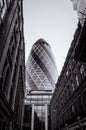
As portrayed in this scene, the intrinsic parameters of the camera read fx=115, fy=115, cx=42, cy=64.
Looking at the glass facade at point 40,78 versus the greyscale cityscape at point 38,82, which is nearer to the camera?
the greyscale cityscape at point 38,82

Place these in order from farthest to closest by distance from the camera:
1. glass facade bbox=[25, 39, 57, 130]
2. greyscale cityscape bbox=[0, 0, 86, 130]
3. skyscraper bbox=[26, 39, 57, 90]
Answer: skyscraper bbox=[26, 39, 57, 90], glass facade bbox=[25, 39, 57, 130], greyscale cityscape bbox=[0, 0, 86, 130]

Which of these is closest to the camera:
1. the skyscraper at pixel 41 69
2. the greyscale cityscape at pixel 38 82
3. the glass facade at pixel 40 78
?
the greyscale cityscape at pixel 38 82

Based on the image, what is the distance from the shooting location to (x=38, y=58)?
120 metres

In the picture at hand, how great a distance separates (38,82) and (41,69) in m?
14.7

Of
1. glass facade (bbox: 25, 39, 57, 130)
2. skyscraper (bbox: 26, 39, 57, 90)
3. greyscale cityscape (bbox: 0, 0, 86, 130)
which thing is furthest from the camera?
skyscraper (bbox: 26, 39, 57, 90)

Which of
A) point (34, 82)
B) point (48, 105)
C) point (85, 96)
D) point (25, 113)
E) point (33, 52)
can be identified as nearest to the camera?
point (85, 96)

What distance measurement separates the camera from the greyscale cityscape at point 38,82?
14.9 meters

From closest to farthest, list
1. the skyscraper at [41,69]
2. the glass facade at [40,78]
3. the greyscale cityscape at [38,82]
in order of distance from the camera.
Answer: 1. the greyscale cityscape at [38,82]
2. the glass facade at [40,78]
3. the skyscraper at [41,69]

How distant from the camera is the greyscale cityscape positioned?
14.9 metres

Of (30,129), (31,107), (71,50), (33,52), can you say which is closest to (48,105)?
(31,107)

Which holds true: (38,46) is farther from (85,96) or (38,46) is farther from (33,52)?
(85,96)

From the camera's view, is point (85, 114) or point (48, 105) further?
point (48, 105)

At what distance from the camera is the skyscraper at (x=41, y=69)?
104744 mm

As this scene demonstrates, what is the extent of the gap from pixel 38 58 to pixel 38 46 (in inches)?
713
